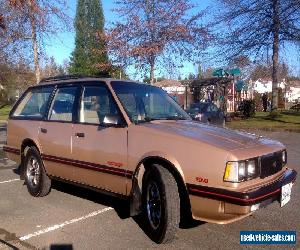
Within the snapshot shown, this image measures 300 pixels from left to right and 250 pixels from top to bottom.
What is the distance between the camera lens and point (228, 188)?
4.17 meters

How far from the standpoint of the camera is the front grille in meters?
4.50

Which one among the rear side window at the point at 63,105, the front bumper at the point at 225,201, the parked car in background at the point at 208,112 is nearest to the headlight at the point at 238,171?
the front bumper at the point at 225,201

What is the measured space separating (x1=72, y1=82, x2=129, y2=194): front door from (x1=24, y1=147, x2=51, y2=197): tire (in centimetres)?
92

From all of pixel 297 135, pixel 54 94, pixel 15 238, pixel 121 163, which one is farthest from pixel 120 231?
pixel 297 135

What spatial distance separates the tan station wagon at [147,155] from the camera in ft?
14.0

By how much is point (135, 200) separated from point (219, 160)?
120 centimetres

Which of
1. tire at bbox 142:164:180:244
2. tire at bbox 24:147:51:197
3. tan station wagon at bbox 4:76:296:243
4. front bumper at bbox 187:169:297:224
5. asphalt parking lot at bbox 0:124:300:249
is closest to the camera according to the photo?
front bumper at bbox 187:169:297:224

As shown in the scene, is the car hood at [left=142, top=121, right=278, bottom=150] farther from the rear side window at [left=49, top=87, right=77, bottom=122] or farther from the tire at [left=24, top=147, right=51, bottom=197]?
the tire at [left=24, top=147, right=51, bottom=197]

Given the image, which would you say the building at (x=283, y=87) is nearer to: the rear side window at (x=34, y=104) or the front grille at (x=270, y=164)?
the rear side window at (x=34, y=104)

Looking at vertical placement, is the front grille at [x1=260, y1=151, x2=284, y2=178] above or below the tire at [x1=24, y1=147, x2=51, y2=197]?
above

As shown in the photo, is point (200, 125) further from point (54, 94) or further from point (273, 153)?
point (54, 94)

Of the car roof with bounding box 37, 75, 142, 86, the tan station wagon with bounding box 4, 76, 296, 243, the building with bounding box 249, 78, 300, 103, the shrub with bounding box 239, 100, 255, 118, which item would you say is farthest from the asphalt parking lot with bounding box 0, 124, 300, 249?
the building with bounding box 249, 78, 300, 103

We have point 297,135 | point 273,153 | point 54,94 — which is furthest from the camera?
point 297,135

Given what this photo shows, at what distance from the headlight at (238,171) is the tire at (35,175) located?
3244mm
